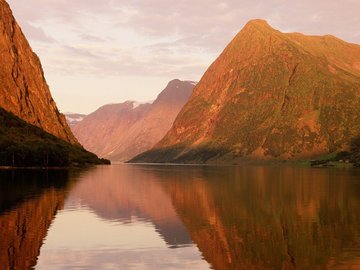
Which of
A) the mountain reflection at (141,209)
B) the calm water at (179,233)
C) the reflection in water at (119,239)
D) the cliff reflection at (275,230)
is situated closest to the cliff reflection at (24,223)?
the calm water at (179,233)

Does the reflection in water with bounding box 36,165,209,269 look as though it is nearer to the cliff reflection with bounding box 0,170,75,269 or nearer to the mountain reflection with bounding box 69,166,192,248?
the mountain reflection with bounding box 69,166,192,248

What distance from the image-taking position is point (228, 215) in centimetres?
6162

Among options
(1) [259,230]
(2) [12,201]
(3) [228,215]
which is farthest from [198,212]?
(2) [12,201]

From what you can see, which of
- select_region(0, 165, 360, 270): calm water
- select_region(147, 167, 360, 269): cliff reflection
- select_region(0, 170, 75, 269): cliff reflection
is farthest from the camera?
select_region(147, 167, 360, 269): cliff reflection

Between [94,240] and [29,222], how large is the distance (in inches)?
413

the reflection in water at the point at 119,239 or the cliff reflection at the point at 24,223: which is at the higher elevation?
the cliff reflection at the point at 24,223

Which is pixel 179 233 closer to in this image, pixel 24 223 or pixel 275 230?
pixel 275 230

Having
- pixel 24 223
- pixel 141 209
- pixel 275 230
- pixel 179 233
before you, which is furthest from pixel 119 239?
pixel 141 209

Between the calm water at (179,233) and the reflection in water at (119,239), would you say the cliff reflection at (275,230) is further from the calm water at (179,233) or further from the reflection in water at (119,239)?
the reflection in water at (119,239)

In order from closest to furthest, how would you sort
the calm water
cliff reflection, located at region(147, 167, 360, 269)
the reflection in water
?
the reflection in water, the calm water, cliff reflection, located at region(147, 167, 360, 269)

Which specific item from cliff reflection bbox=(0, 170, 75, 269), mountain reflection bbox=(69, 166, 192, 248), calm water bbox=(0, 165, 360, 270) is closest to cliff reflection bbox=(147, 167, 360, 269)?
calm water bbox=(0, 165, 360, 270)

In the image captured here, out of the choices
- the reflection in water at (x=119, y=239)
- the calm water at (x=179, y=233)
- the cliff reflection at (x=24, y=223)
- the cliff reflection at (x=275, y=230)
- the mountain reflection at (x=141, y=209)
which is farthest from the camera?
the mountain reflection at (x=141, y=209)

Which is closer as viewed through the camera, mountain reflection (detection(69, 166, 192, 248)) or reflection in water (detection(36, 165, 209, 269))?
reflection in water (detection(36, 165, 209, 269))

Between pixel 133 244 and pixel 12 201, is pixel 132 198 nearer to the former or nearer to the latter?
pixel 12 201
